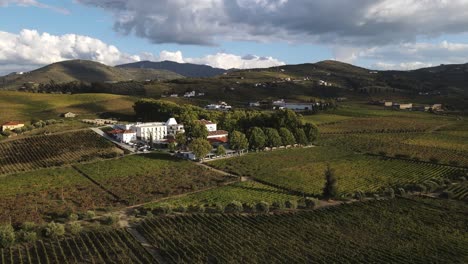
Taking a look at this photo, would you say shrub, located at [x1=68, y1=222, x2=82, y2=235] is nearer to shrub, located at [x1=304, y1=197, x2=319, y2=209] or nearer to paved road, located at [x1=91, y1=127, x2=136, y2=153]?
shrub, located at [x1=304, y1=197, x2=319, y2=209]

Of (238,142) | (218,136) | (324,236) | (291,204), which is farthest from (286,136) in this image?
(324,236)

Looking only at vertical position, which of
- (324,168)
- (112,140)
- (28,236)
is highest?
(112,140)

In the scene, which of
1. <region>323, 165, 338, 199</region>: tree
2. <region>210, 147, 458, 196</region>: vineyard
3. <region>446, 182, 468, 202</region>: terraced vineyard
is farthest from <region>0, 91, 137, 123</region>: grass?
<region>446, 182, 468, 202</region>: terraced vineyard

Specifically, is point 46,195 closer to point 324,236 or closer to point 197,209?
point 197,209

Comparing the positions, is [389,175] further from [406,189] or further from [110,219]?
[110,219]

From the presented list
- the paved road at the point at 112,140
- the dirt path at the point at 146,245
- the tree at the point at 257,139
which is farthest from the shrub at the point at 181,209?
the tree at the point at 257,139
